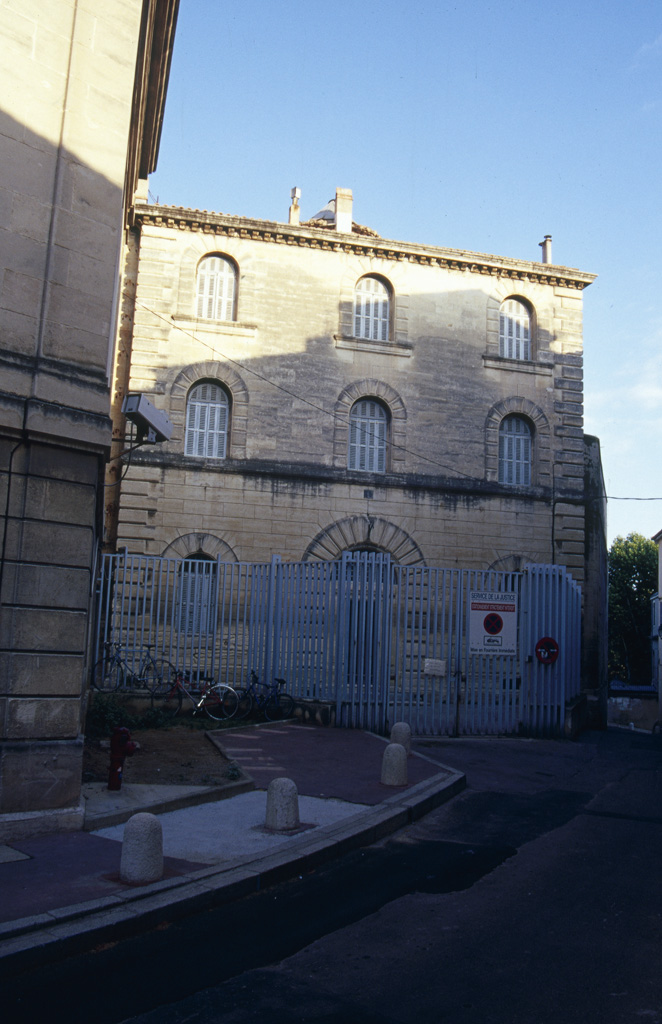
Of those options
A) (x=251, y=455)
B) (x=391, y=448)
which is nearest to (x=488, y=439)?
(x=391, y=448)

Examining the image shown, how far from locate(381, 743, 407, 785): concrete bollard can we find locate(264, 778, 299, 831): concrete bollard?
223 centimetres

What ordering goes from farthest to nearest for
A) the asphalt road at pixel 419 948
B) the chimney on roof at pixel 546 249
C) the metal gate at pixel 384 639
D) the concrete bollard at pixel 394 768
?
the chimney on roof at pixel 546 249 → the metal gate at pixel 384 639 → the concrete bollard at pixel 394 768 → the asphalt road at pixel 419 948

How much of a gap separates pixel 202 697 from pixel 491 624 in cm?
510

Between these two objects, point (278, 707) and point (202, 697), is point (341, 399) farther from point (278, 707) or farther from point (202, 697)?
point (202, 697)

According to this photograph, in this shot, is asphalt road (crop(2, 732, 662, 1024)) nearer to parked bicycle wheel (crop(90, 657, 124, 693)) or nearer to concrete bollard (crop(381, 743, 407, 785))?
concrete bollard (crop(381, 743, 407, 785))

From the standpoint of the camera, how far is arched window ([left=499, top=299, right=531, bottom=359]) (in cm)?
2272

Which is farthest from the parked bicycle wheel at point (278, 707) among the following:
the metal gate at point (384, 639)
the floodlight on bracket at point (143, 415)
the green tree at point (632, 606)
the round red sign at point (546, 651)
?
the green tree at point (632, 606)

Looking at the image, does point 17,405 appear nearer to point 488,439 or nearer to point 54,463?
point 54,463

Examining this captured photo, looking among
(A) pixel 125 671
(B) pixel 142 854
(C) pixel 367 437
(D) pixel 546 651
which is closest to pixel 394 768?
(B) pixel 142 854

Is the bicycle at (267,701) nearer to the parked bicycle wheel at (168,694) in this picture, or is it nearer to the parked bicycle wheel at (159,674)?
the parked bicycle wheel at (168,694)

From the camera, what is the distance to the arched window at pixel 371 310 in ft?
71.2

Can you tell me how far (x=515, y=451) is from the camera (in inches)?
877

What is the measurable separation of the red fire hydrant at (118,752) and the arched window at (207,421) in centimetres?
1203

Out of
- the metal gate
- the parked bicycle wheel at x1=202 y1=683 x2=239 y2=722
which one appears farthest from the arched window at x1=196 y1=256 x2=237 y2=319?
the parked bicycle wheel at x1=202 y1=683 x2=239 y2=722
